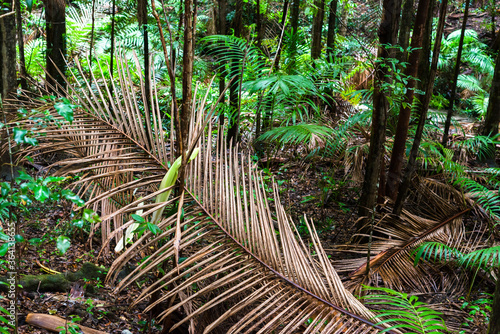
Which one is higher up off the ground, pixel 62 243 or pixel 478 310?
pixel 62 243

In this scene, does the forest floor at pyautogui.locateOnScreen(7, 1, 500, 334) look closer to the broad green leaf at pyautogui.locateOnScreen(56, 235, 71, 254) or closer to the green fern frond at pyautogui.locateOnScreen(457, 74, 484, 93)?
the broad green leaf at pyautogui.locateOnScreen(56, 235, 71, 254)

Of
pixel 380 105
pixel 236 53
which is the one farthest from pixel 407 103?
pixel 236 53

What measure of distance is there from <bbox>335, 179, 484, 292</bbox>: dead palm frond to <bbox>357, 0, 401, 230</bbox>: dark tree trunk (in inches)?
9.4

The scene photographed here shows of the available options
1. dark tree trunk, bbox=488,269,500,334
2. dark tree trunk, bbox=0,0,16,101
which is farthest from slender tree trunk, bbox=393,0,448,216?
dark tree trunk, bbox=0,0,16,101

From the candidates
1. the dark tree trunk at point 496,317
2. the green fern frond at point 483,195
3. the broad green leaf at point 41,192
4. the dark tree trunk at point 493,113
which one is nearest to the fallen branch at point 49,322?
the broad green leaf at point 41,192

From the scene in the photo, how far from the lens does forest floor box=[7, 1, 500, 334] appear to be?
224cm

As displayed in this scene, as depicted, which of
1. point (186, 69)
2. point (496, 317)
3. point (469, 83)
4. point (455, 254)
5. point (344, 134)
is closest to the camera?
point (496, 317)

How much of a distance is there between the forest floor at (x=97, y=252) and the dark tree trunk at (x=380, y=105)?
51 centimetres

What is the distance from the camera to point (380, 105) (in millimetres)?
2779

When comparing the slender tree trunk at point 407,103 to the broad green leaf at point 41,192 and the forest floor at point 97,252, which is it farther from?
the broad green leaf at point 41,192

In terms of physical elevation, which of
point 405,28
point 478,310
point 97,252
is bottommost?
point 97,252

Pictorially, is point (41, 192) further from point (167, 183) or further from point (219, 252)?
point (219, 252)

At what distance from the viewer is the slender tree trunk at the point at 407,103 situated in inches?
117

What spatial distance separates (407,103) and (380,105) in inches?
12.5
